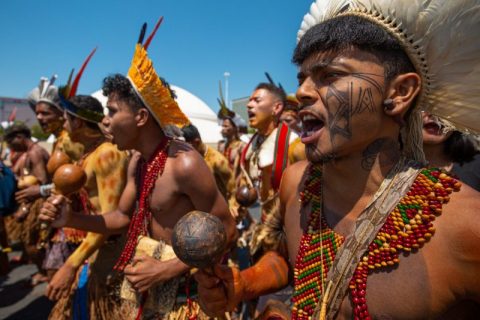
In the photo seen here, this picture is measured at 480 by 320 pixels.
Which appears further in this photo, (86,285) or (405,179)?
(86,285)

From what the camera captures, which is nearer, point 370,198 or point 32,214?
point 370,198

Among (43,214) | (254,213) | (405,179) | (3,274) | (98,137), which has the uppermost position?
(98,137)

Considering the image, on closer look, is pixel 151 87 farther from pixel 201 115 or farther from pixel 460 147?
pixel 201 115

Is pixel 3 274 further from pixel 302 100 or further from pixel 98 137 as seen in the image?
pixel 302 100

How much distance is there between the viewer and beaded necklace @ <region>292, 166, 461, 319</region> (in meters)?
1.22

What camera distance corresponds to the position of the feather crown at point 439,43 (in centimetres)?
129

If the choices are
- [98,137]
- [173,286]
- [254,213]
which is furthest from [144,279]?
[254,213]

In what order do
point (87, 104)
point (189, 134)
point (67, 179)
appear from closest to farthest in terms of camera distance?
point (67, 179)
point (87, 104)
point (189, 134)

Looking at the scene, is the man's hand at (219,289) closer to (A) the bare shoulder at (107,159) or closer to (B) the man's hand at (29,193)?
(A) the bare shoulder at (107,159)

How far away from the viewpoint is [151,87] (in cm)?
271

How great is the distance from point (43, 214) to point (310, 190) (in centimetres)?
189

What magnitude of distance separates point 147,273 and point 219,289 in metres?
0.99

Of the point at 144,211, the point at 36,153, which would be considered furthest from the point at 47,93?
the point at 144,211

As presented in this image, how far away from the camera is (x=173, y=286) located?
2342 mm
